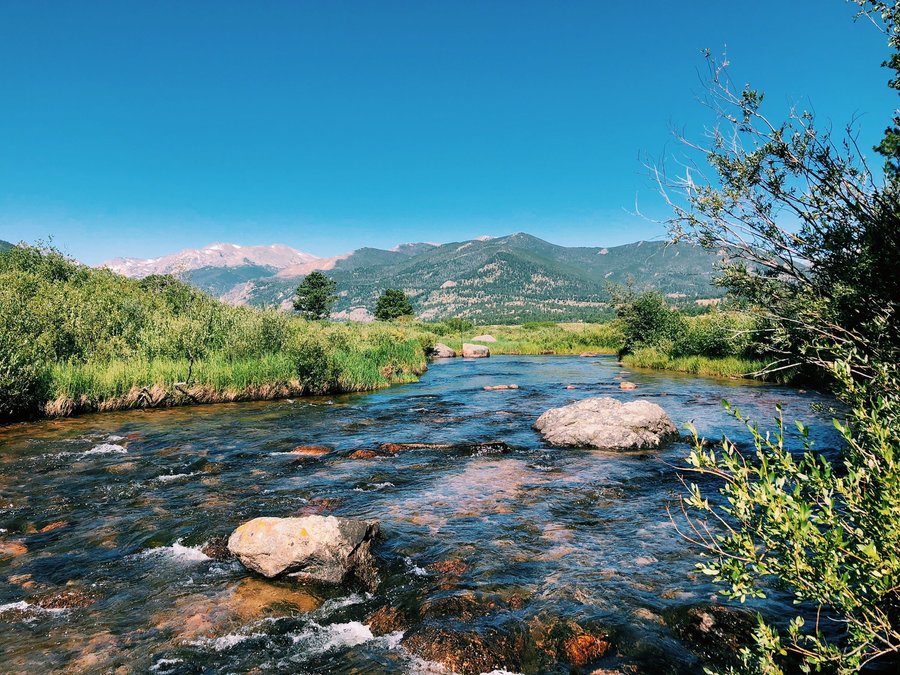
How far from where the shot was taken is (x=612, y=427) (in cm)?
1478

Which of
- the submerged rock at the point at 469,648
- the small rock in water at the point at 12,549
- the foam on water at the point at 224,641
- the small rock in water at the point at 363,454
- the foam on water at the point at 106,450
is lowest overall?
the small rock in water at the point at 363,454

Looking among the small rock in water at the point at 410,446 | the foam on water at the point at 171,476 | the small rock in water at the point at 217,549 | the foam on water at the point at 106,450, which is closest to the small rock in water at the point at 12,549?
the small rock in water at the point at 217,549

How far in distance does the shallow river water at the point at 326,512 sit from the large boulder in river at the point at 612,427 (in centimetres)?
61

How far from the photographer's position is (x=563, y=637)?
5.61 m

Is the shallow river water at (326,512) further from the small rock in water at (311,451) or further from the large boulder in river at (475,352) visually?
the large boulder in river at (475,352)

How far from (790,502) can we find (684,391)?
82.6 ft

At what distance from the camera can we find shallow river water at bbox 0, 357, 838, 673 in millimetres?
5523

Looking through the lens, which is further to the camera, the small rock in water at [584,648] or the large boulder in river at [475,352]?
the large boulder in river at [475,352]

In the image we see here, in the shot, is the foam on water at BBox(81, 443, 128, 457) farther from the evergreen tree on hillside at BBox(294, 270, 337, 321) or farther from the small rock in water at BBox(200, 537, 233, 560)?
the evergreen tree on hillside at BBox(294, 270, 337, 321)

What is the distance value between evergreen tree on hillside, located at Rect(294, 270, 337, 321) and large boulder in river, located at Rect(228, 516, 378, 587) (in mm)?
84992

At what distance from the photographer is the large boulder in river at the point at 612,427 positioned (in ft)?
47.6

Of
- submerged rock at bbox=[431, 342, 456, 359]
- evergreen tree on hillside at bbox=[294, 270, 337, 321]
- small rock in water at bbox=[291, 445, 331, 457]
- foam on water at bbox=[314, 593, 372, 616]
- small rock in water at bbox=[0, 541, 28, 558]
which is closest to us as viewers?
foam on water at bbox=[314, 593, 372, 616]

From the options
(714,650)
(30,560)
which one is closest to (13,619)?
(30,560)

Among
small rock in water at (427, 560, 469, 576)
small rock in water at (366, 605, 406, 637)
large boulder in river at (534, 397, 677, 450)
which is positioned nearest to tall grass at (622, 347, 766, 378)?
large boulder in river at (534, 397, 677, 450)
